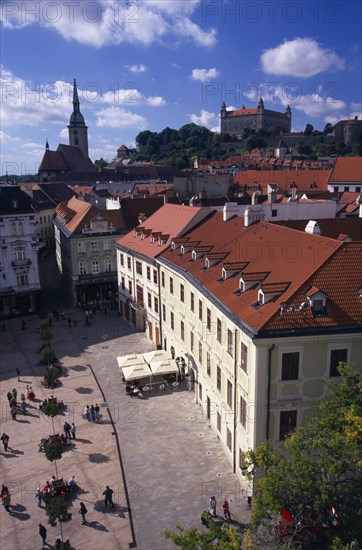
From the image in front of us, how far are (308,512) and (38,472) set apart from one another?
15145 millimetres

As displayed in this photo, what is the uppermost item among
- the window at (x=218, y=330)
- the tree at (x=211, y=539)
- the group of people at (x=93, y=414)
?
the window at (x=218, y=330)

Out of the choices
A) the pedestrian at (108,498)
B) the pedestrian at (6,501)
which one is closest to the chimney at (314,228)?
the pedestrian at (108,498)

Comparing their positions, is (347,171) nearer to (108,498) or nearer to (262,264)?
(262,264)

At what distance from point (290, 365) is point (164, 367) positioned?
14547mm

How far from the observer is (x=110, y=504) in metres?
23.2

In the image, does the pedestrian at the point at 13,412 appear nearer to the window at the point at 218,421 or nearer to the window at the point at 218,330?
the window at the point at 218,421

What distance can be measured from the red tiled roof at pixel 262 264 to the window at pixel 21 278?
23.6 m

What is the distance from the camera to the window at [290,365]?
22.0m

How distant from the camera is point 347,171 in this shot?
319ft

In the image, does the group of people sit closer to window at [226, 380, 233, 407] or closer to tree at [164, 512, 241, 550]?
window at [226, 380, 233, 407]

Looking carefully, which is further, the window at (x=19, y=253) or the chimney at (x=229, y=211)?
the window at (x=19, y=253)

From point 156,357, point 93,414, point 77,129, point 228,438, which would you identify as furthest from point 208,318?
point 77,129

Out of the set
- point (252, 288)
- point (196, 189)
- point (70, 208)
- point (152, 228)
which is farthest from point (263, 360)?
point (196, 189)

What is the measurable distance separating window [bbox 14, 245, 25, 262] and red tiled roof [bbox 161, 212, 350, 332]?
2306cm
